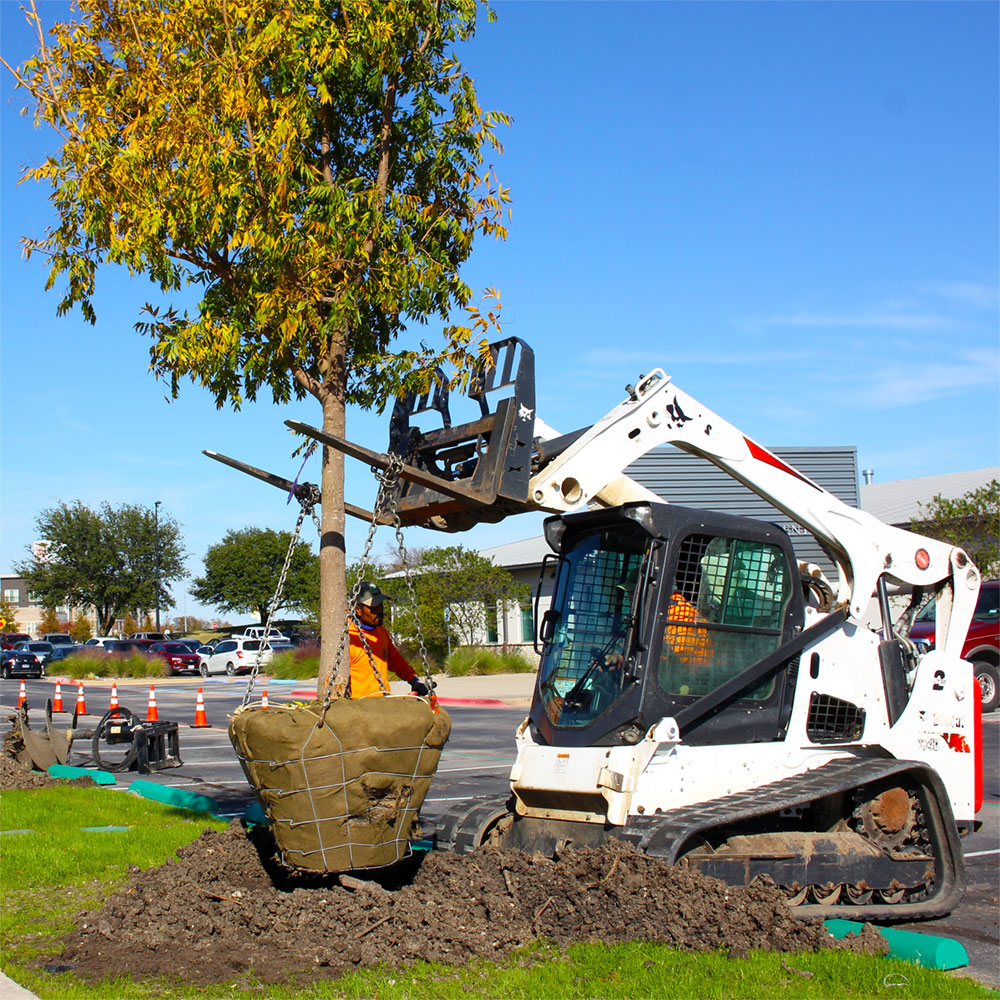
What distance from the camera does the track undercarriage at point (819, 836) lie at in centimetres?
572

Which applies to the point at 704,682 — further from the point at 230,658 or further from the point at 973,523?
the point at 230,658

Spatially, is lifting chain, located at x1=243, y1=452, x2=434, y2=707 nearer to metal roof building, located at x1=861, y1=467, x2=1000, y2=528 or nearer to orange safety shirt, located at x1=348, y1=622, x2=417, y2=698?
orange safety shirt, located at x1=348, y1=622, x2=417, y2=698

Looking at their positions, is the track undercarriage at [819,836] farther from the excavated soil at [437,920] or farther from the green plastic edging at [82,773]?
the green plastic edging at [82,773]

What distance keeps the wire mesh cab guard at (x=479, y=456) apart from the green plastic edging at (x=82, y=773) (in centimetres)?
723

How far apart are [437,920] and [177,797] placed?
19.1ft

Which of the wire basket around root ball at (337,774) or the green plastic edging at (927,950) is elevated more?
the wire basket around root ball at (337,774)

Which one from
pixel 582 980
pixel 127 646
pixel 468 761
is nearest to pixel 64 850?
pixel 582 980

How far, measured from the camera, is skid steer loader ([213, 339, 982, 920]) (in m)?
5.94

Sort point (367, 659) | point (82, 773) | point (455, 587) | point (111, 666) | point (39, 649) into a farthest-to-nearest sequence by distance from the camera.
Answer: point (39, 649) → point (111, 666) → point (455, 587) → point (82, 773) → point (367, 659)

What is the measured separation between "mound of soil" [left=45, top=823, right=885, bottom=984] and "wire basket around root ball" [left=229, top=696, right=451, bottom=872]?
32 cm

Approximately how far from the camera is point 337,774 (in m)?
5.29

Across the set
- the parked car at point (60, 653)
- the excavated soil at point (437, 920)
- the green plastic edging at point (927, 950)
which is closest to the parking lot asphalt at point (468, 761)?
the green plastic edging at point (927, 950)

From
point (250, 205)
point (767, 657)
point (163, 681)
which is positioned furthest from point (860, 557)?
point (163, 681)

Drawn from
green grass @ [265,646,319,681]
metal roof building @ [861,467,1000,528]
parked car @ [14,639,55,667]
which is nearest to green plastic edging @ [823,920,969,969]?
metal roof building @ [861,467,1000,528]
